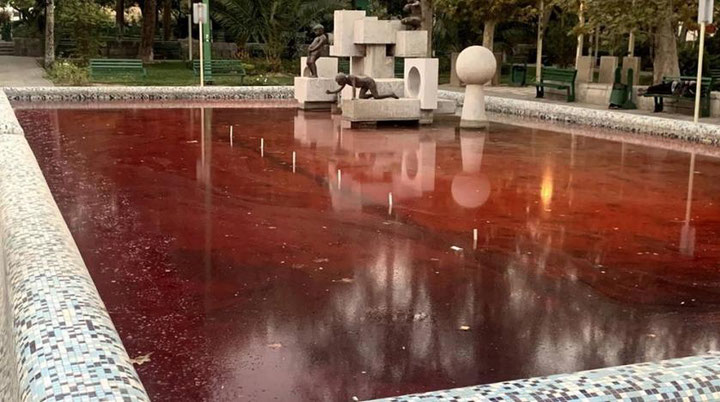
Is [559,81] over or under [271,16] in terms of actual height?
under

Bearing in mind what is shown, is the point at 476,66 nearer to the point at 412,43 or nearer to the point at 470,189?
the point at 412,43

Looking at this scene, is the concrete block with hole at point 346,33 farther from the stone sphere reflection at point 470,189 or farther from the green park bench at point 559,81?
the stone sphere reflection at point 470,189

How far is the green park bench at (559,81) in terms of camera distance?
23612mm

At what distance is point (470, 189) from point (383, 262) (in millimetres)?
3763

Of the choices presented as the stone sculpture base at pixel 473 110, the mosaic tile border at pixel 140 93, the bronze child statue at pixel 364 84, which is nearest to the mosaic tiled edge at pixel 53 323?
the bronze child statue at pixel 364 84

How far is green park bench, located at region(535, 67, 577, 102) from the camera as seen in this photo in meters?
23.6

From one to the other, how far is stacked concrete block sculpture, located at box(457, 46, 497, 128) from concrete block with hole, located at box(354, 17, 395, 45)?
275cm

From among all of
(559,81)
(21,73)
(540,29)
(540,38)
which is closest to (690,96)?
(559,81)

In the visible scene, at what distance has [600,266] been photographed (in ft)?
26.0

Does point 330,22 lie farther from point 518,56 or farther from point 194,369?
point 194,369

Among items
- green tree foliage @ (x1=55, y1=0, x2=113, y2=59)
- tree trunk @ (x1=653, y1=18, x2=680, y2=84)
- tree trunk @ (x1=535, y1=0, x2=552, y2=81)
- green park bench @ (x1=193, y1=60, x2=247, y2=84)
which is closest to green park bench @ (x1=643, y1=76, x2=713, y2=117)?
tree trunk @ (x1=653, y1=18, x2=680, y2=84)

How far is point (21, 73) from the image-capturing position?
31.4 metres

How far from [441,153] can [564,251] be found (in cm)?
642

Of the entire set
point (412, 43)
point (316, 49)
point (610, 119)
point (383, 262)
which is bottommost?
point (383, 262)
